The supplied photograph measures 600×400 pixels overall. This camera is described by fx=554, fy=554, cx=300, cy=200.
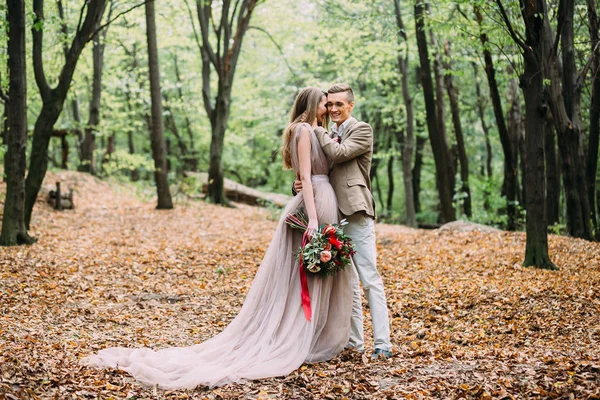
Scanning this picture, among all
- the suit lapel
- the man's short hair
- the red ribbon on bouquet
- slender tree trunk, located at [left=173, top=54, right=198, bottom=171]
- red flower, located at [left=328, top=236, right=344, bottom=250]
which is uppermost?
slender tree trunk, located at [left=173, top=54, right=198, bottom=171]

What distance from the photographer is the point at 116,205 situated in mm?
18281

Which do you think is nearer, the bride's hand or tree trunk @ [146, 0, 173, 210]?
the bride's hand

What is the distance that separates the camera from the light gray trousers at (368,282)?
5227mm

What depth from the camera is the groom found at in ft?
17.1

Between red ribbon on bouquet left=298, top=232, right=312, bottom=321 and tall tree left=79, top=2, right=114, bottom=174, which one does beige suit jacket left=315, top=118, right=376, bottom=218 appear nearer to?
red ribbon on bouquet left=298, top=232, right=312, bottom=321

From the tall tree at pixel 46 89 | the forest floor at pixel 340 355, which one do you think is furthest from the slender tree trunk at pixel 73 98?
the forest floor at pixel 340 355

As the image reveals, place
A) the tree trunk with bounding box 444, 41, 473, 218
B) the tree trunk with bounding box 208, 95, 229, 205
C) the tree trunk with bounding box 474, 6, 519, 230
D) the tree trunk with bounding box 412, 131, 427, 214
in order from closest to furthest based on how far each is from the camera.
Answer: the tree trunk with bounding box 474, 6, 519, 230 < the tree trunk with bounding box 444, 41, 473, 218 < the tree trunk with bounding box 208, 95, 229, 205 < the tree trunk with bounding box 412, 131, 427, 214

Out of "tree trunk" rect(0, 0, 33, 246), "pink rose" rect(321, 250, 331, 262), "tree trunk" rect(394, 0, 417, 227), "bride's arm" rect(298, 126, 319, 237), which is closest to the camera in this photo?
"pink rose" rect(321, 250, 331, 262)

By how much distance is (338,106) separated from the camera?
541 cm

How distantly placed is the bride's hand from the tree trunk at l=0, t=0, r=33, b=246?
694cm

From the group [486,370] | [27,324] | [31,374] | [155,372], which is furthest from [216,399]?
[27,324]

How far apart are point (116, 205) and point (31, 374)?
14.5 metres

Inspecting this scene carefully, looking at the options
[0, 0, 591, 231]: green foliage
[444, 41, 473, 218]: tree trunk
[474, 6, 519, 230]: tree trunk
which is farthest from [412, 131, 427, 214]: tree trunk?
[474, 6, 519, 230]: tree trunk

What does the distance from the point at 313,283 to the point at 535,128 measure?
541cm
